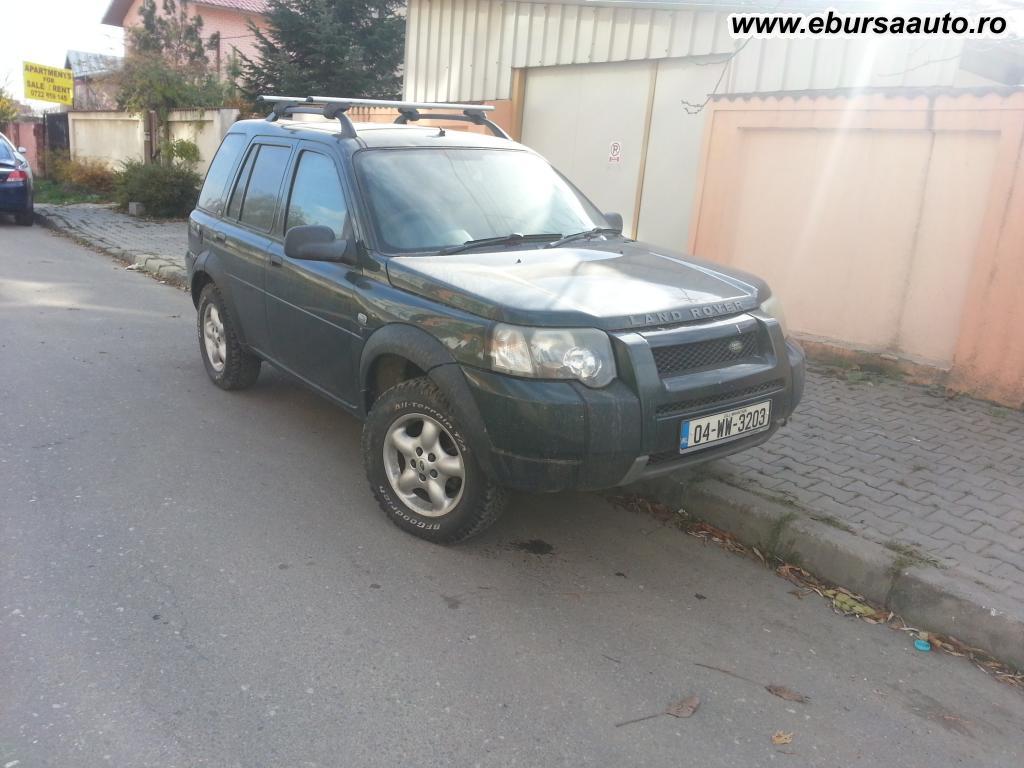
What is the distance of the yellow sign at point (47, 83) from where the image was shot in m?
22.0

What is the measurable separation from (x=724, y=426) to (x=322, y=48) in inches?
→ 708

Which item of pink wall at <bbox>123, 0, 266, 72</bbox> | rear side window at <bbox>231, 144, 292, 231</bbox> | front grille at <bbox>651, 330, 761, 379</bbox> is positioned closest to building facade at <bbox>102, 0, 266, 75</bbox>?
pink wall at <bbox>123, 0, 266, 72</bbox>

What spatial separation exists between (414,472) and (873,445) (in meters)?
2.98

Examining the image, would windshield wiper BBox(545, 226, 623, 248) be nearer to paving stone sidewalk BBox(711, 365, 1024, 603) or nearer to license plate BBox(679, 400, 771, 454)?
license plate BBox(679, 400, 771, 454)

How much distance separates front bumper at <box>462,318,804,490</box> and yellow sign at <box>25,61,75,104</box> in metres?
23.1

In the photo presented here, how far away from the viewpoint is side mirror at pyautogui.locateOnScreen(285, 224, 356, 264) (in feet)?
14.1

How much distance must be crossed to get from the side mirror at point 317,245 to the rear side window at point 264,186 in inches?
45.3

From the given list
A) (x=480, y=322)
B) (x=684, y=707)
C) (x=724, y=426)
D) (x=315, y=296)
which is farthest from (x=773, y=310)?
(x=315, y=296)

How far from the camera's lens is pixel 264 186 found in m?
5.54

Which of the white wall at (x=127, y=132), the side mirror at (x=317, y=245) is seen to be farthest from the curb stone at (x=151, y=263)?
the side mirror at (x=317, y=245)

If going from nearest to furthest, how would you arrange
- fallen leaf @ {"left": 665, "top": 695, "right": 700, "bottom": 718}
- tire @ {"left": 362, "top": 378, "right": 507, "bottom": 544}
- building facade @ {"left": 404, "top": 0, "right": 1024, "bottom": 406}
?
fallen leaf @ {"left": 665, "top": 695, "right": 700, "bottom": 718}
tire @ {"left": 362, "top": 378, "right": 507, "bottom": 544}
building facade @ {"left": 404, "top": 0, "right": 1024, "bottom": 406}

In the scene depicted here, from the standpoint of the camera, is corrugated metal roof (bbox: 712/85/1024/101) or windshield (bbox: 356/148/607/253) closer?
windshield (bbox: 356/148/607/253)

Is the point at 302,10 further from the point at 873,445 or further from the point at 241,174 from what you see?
the point at 873,445

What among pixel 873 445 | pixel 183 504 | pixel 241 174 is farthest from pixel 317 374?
pixel 873 445
